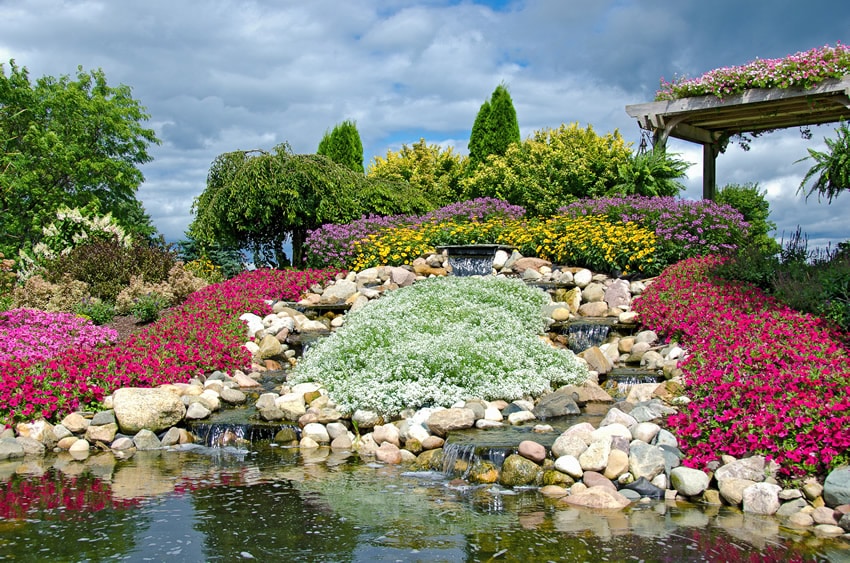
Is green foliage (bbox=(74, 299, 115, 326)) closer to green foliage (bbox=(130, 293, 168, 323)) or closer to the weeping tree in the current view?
green foliage (bbox=(130, 293, 168, 323))

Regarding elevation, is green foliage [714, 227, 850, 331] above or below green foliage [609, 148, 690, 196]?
below

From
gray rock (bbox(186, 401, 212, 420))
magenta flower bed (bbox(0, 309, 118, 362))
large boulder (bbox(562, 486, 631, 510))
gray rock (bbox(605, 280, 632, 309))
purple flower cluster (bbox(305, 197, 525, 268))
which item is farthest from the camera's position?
purple flower cluster (bbox(305, 197, 525, 268))

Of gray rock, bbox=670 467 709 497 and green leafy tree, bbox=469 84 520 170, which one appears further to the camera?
green leafy tree, bbox=469 84 520 170

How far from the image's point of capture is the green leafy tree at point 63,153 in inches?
756

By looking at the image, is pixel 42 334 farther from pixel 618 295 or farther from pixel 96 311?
pixel 618 295

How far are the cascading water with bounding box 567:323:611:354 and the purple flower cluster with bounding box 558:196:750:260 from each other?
2848 mm

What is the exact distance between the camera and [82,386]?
8141 millimetres

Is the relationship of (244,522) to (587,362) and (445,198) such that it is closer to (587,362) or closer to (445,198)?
(587,362)

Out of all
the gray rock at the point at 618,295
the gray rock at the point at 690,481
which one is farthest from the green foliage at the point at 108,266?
the gray rock at the point at 690,481

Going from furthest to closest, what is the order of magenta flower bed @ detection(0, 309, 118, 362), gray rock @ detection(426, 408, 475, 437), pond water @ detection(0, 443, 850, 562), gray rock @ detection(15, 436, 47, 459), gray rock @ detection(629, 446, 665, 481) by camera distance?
magenta flower bed @ detection(0, 309, 118, 362), gray rock @ detection(15, 436, 47, 459), gray rock @ detection(426, 408, 475, 437), gray rock @ detection(629, 446, 665, 481), pond water @ detection(0, 443, 850, 562)

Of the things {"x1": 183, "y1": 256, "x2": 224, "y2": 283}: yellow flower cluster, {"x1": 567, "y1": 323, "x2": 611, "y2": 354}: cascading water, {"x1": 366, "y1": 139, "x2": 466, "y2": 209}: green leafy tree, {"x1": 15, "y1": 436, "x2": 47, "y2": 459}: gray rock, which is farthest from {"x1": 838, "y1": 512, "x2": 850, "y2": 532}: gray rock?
{"x1": 366, "y1": 139, "x2": 466, "y2": 209}: green leafy tree

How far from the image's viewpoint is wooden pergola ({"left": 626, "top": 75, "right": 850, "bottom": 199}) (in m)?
13.2

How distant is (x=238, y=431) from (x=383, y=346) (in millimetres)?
1962

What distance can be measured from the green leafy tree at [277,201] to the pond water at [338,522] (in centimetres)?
1003
